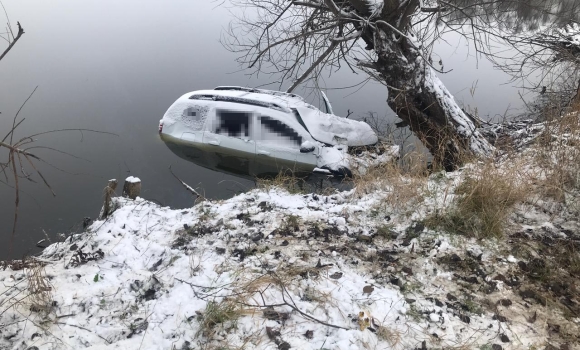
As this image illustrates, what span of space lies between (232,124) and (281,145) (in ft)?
3.74

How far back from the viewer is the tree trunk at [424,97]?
5688mm

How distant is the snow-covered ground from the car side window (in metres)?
3.57

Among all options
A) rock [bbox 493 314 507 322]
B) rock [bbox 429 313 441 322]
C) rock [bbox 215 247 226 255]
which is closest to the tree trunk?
rock [bbox 493 314 507 322]

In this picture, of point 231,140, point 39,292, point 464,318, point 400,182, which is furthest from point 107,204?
point 231,140

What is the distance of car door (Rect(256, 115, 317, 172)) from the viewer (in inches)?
295

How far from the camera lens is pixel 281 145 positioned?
7.56 m

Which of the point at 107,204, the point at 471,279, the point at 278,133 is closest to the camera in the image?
the point at 471,279

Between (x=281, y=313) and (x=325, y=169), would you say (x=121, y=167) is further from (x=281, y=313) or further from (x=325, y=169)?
(x=281, y=313)

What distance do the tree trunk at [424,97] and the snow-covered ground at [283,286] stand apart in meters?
1.96

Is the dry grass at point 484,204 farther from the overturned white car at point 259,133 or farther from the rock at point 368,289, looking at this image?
the overturned white car at point 259,133

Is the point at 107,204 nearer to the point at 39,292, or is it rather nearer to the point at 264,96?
the point at 39,292

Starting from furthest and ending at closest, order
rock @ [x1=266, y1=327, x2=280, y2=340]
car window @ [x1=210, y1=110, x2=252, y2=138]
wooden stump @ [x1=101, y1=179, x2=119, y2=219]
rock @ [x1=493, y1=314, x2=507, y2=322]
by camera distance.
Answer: car window @ [x1=210, y1=110, x2=252, y2=138] → wooden stump @ [x1=101, y1=179, x2=119, y2=219] → rock @ [x1=493, y1=314, x2=507, y2=322] → rock @ [x1=266, y1=327, x2=280, y2=340]

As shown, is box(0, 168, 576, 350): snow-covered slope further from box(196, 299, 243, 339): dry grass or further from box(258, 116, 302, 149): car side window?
box(258, 116, 302, 149): car side window

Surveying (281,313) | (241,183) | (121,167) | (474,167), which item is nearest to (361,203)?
(474,167)
